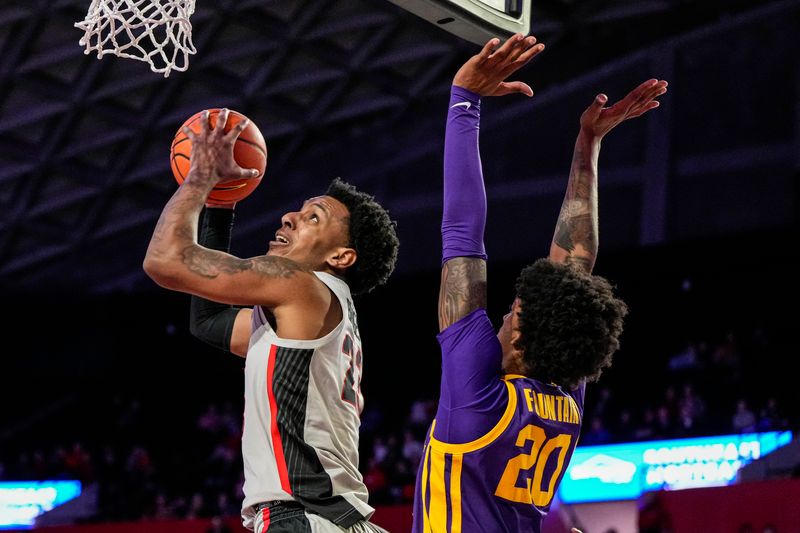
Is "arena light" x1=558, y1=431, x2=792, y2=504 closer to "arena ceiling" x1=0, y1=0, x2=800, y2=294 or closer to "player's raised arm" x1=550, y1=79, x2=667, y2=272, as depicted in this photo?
"arena ceiling" x1=0, y1=0, x2=800, y2=294

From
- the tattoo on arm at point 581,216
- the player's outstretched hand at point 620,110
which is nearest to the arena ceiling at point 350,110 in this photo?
the player's outstretched hand at point 620,110

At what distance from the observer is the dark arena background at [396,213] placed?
14.9 metres

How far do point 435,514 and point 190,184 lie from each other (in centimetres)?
123

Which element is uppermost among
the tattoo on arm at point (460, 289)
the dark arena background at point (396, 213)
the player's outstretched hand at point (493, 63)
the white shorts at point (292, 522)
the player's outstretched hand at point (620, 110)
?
the dark arena background at point (396, 213)

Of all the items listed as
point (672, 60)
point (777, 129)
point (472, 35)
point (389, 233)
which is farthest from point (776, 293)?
point (389, 233)

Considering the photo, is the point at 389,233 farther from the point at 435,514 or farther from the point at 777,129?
the point at 777,129

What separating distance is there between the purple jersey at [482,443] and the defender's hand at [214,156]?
0.89m

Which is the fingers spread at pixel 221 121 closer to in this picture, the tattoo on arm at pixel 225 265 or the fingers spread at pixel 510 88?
the tattoo on arm at pixel 225 265

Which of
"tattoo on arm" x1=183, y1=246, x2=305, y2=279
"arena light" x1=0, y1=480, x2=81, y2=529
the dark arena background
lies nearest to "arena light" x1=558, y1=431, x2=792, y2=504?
the dark arena background

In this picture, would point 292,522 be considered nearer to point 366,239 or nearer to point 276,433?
point 276,433

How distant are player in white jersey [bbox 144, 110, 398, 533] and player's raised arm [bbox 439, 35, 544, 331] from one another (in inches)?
17.0

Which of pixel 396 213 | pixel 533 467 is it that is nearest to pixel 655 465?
pixel 396 213

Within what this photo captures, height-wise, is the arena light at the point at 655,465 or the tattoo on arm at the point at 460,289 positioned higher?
the arena light at the point at 655,465

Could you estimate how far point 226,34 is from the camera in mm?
17062
